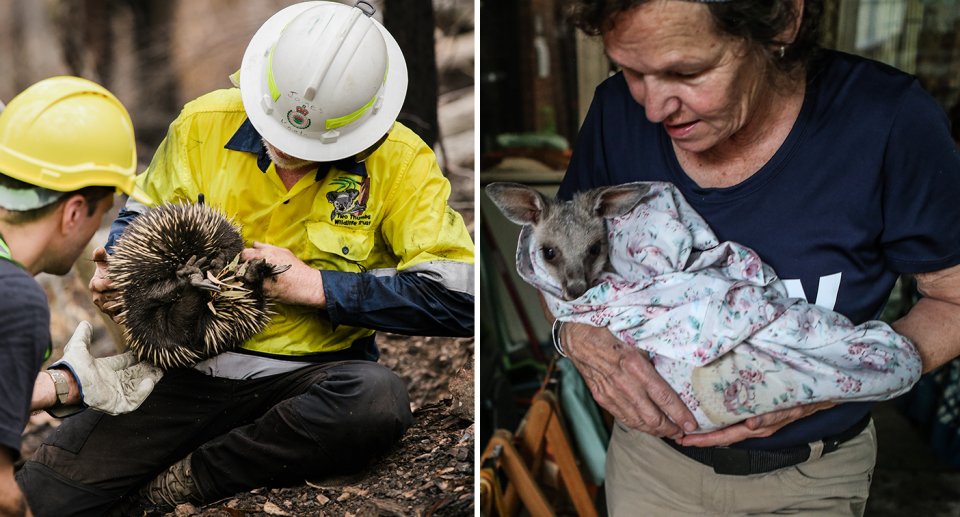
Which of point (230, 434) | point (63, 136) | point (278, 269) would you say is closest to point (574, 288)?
point (278, 269)

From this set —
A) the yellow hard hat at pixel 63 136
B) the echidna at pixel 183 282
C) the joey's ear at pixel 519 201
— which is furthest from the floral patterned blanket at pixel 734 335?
the yellow hard hat at pixel 63 136

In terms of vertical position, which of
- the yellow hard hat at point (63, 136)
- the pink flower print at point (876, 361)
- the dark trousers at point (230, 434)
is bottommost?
the dark trousers at point (230, 434)

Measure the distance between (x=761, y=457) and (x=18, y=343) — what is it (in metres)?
1.96

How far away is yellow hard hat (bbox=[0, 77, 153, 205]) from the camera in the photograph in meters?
1.61

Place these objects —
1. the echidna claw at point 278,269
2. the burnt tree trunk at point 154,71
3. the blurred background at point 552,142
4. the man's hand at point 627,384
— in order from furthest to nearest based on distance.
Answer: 1. the blurred background at point 552,142
2. the burnt tree trunk at point 154,71
3. the echidna claw at point 278,269
4. the man's hand at point 627,384

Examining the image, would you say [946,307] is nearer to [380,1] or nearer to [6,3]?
[380,1]

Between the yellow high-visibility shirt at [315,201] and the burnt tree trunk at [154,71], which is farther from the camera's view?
the burnt tree trunk at [154,71]

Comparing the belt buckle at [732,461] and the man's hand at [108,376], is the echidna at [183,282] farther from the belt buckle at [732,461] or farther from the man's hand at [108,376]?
the belt buckle at [732,461]

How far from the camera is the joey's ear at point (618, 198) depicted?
6.39 feet

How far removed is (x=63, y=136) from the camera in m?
1.64

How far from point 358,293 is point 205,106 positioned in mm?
875

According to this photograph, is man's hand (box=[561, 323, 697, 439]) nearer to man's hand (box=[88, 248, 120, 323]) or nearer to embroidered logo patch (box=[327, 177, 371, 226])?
embroidered logo patch (box=[327, 177, 371, 226])

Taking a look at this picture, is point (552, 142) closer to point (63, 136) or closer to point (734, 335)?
point (734, 335)

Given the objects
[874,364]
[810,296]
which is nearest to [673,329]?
[810,296]
